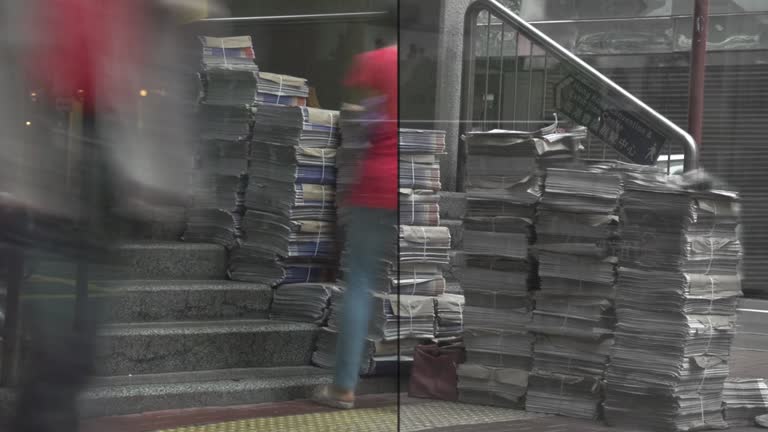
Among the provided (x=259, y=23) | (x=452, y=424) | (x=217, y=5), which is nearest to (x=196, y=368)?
(x=452, y=424)

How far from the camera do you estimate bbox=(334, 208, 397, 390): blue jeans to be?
4.34m

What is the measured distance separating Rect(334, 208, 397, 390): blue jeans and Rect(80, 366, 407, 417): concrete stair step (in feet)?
0.44

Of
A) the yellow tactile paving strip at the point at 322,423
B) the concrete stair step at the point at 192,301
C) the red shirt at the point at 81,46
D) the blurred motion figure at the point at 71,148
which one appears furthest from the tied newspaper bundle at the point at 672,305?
the red shirt at the point at 81,46

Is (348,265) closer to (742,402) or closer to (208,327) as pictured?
(208,327)

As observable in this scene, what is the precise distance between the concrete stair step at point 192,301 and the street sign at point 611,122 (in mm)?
1889

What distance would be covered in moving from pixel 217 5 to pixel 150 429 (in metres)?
1.65

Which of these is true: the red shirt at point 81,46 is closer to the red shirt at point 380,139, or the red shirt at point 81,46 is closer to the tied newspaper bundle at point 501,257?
the red shirt at point 380,139

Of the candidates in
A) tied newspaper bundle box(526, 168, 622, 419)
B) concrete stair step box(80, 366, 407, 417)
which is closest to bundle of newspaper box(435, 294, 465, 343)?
tied newspaper bundle box(526, 168, 622, 419)

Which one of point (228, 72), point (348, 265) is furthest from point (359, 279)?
point (228, 72)

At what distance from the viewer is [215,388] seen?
15.8ft

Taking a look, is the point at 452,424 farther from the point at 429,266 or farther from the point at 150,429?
the point at 150,429

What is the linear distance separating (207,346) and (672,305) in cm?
197

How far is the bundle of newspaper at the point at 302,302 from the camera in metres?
5.34

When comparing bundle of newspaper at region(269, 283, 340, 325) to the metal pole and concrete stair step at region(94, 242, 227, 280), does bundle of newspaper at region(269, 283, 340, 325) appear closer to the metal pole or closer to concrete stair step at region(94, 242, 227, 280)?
concrete stair step at region(94, 242, 227, 280)
